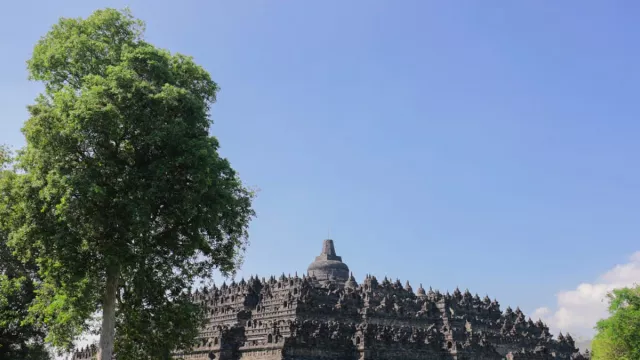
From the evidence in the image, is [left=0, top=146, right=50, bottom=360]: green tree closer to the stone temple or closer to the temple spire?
the stone temple

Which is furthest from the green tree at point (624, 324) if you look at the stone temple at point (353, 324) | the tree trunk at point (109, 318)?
the tree trunk at point (109, 318)

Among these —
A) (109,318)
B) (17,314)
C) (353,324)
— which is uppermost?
(353,324)

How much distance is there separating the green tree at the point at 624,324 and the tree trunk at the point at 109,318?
4108cm

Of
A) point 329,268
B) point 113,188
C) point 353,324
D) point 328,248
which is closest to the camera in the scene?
point 113,188

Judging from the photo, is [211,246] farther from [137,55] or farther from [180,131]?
[137,55]

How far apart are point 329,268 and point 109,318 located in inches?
2426

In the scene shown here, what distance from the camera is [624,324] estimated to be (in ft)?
152

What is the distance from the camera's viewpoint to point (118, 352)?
26.7 meters

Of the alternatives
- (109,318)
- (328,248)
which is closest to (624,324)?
(109,318)

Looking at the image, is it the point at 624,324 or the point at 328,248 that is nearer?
the point at 624,324

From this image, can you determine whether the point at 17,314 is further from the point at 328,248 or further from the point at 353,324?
the point at 328,248

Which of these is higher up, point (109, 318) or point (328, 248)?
point (328, 248)

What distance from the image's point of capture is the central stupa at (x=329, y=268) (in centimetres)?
8294

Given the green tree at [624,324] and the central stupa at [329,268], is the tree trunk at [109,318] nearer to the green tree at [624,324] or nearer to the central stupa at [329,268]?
the green tree at [624,324]
